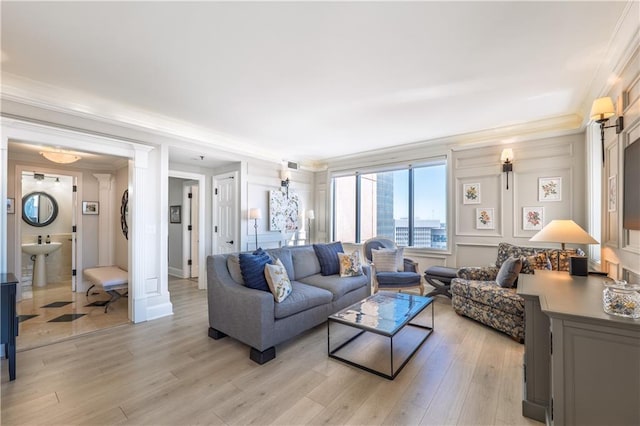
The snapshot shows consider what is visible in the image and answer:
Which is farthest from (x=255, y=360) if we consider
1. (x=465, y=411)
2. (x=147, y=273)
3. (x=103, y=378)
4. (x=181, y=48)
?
(x=181, y=48)

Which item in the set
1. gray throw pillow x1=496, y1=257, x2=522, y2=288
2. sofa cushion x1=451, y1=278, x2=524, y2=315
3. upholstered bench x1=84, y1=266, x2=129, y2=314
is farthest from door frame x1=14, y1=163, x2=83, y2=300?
gray throw pillow x1=496, y1=257, x2=522, y2=288

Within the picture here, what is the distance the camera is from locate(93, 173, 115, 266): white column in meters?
5.12

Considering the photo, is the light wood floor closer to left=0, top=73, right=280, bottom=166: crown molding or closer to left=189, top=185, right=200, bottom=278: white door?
left=0, top=73, right=280, bottom=166: crown molding

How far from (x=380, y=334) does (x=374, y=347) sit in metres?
0.64

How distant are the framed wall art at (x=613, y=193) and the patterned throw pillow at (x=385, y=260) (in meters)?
2.48

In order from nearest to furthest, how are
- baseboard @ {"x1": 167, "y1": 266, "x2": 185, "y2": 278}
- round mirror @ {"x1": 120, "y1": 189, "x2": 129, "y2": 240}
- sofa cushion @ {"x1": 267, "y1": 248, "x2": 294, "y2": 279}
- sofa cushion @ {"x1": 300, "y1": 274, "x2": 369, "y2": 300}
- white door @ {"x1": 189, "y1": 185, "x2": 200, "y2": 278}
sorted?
1. sofa cushion @ {"x1": 300, "y1": 274, "x2": 369, "y2": 300}
2. sofa cushion @ {"x1": 267, "y1": 248, "x2": 294, "y2": 279}
3. round mirror @ {"x1": 120, "y1": 189, "x2": 129, "y2": 240}
4. white door @ {"x1": 189, "y1": 185, "x2": 200, "y2": 278}
5. baseboard @ {"x1": 167, "y1": 266, "x2": 185, "y2": 278}

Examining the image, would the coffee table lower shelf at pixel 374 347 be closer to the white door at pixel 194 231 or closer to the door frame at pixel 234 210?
the door frame at pixel 234 210

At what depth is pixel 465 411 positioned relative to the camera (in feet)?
5.99

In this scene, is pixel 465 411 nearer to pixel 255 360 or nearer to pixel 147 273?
pixel 255 360

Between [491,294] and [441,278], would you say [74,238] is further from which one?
[491,294]

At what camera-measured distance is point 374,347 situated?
2.71 meters

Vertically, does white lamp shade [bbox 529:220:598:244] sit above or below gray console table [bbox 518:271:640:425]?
above

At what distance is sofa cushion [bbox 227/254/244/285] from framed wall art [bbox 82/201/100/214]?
12.3 feet

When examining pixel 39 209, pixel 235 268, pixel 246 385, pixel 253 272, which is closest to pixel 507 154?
pixel 253 272
